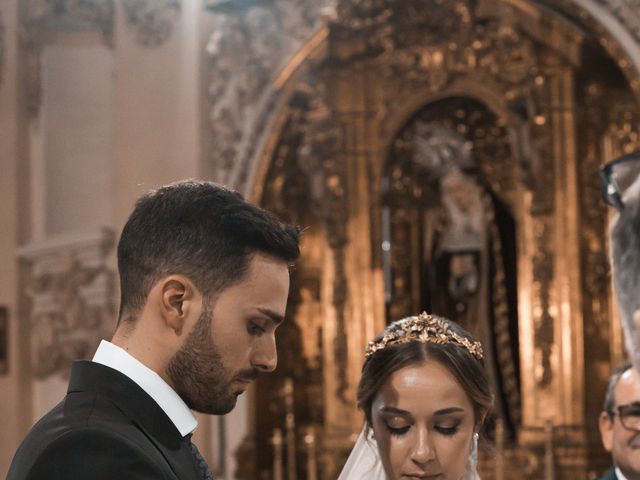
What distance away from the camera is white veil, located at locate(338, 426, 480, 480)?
3.56m

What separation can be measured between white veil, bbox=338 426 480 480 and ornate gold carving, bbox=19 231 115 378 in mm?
7337

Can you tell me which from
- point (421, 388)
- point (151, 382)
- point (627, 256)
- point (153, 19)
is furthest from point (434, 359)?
point (153, 19)

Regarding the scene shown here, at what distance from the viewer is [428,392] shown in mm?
3273

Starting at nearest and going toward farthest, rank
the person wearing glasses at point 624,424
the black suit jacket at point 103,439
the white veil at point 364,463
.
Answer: the black suit jacket at point 103,439
the white veil at point 364,463
the person wearing glasses at point 624,424

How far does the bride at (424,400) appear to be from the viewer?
321 cm

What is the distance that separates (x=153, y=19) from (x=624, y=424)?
6792 millimetres

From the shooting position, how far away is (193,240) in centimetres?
227

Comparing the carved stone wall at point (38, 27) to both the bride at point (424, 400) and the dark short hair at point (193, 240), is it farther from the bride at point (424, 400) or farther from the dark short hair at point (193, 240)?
the dark short hair at point (193, 240)

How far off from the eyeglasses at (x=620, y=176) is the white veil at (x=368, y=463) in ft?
6.12

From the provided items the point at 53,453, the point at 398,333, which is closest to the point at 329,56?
the point at 398,333

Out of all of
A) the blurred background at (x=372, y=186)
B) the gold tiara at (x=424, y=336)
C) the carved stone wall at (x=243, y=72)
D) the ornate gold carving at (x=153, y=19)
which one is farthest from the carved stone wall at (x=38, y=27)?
the gold tiara at (x=424, y=336)

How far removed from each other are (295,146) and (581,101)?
7.67 ft

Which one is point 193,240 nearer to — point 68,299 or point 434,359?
point 434,359

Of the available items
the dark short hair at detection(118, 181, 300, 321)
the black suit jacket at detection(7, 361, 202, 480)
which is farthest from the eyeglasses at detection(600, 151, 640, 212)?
the black suit jacket at detection(7, 361, 202, 480)
